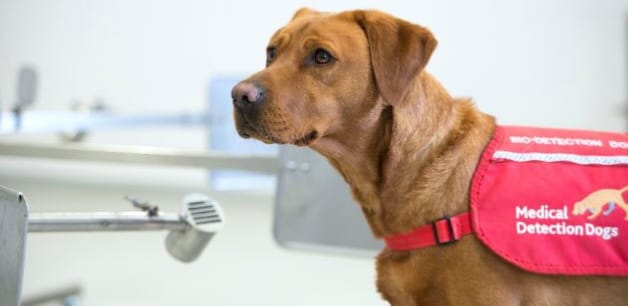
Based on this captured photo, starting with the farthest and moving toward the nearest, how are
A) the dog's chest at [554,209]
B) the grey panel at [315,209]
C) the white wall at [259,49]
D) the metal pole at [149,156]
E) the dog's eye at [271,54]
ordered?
the white wall at [259,49] → the metal pole at [149,156] → the grey panel at [315,209] → the dog's eye at [271,54] → the dog's chest at [554,209]

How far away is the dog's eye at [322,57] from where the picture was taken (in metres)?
1.17

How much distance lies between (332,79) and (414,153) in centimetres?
20

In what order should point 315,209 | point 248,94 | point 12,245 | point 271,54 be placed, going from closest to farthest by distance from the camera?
point 12,245 < point 248,94 < point 271,54 < point 315,209

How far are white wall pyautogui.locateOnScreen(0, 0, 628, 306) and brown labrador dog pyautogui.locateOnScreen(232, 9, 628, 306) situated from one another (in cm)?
143

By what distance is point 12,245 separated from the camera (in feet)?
2.79

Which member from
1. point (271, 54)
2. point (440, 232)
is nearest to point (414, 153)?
point (440, 232)

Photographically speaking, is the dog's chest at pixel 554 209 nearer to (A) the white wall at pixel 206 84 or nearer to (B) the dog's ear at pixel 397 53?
(B) the dog's ear at pixel 397 53

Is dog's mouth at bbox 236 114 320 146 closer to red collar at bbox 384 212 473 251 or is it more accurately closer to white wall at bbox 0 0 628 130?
red collar at bbox 384 212 473 251

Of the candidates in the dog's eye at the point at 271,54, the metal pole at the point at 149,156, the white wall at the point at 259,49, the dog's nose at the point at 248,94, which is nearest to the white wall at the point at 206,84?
the white wall at the point at 259,49

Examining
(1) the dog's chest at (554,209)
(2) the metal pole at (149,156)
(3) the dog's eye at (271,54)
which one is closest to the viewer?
(1) the dog's chest at (554,209)

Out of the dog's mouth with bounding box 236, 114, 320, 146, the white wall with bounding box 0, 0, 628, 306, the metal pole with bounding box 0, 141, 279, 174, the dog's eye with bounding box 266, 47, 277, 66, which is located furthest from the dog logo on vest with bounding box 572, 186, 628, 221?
the white wall with bounding box 0, 0, 628, 306

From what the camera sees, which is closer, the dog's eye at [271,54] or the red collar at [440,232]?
the red collar at [440,232]

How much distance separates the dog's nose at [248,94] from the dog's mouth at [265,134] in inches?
1.1

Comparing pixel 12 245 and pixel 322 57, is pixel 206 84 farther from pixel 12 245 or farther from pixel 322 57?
pixel 12 245
